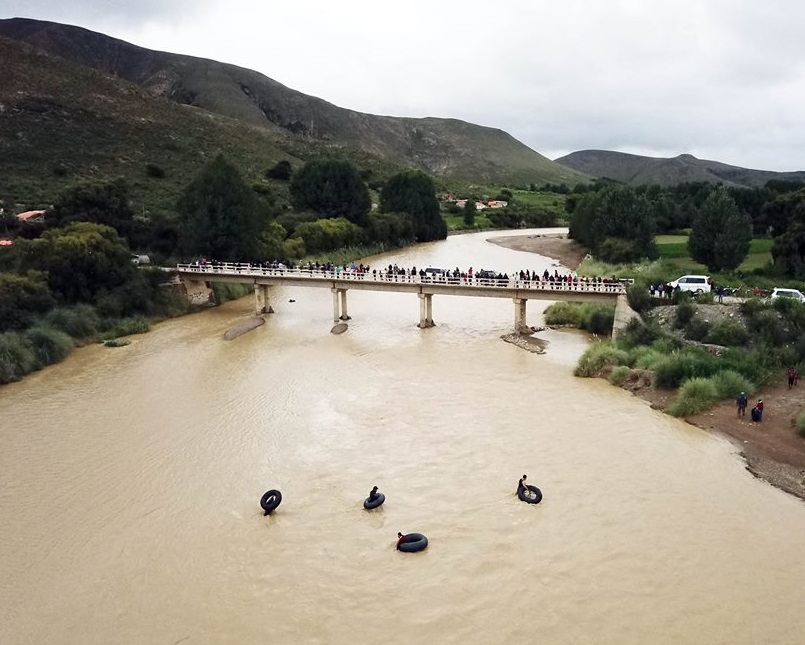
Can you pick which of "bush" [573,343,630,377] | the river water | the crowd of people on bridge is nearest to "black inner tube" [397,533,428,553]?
the river water

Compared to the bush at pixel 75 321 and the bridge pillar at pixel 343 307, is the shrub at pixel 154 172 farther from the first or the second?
the bridge pillar at pixel 343 307

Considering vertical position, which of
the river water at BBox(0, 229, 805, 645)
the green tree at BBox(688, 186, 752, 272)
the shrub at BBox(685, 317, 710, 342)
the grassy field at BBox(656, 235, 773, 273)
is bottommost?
the river water at BBox(0, 229, 805, 645)

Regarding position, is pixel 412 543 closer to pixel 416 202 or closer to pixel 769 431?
pixel 769 431

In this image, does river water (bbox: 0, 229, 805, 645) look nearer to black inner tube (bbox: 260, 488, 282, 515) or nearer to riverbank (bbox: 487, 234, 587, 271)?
black inner tube (bbox: 260, 488, 282, 515)

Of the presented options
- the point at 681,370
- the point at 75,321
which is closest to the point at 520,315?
the point at 681,370

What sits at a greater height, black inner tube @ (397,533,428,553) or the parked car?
the parked car

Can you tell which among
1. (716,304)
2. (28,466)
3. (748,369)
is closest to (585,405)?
(748,369)

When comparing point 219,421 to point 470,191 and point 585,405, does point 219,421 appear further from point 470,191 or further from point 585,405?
point 470,191
